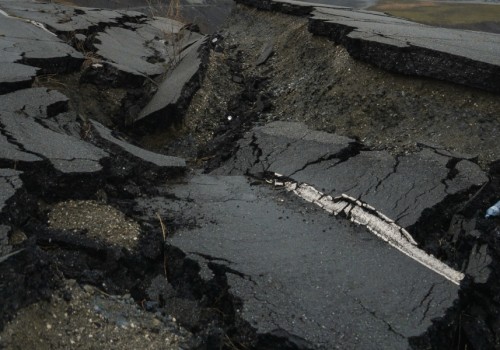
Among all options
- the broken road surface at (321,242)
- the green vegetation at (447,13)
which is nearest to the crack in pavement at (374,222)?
the broken road surface at (321,242)

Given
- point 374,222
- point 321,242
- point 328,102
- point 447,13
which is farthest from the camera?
point 447,13

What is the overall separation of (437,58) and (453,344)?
2.74m

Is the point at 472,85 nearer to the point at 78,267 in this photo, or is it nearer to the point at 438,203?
the point at 438,203

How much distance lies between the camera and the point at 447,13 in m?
26.8

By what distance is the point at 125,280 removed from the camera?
2.76 metres

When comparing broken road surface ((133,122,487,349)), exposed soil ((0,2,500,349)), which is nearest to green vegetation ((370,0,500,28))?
exposed soil ((0,2,500,349))

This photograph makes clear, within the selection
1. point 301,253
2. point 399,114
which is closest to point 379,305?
point 301,253

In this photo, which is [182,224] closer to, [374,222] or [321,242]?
[321,242]

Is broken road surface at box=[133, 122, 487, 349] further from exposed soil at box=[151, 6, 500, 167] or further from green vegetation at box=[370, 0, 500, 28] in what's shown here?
→ green vegetation at box=[370, 0, 500, 28]

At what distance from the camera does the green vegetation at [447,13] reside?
24.3m

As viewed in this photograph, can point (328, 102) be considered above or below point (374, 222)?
above

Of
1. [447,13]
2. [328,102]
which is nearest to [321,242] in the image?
[328,102]

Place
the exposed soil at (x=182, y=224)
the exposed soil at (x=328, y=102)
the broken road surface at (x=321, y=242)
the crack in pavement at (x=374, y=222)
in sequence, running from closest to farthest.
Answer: the exposed soil at (x=182, y=224) < the broken road surface at (x=321, y=242) < the crack in pavement at (x=374, y=222) < the exposed soil at (x=328, y=102)

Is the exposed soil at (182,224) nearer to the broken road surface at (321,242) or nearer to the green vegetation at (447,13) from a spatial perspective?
the broken road surface at (321,242)
